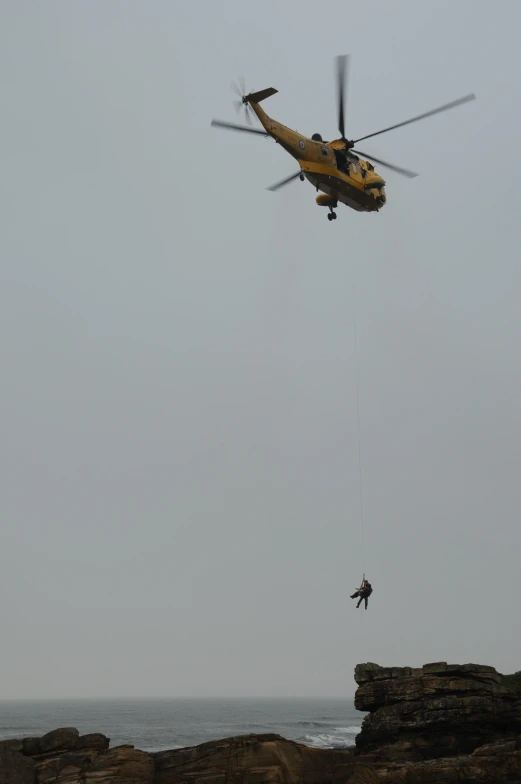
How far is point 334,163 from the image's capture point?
33156mm

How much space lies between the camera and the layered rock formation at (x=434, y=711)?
76.1 feet

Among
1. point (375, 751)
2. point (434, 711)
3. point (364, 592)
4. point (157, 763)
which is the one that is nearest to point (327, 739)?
point (364, 592)

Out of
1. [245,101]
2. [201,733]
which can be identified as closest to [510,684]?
[245,101]

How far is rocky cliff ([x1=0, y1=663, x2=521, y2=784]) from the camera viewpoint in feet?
61.1

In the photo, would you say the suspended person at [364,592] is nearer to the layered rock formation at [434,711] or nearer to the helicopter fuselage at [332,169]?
the layered rock formation at [434,711]

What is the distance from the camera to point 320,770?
19844 mm

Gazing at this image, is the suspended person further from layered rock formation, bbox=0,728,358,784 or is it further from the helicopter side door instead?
the helicopter side door

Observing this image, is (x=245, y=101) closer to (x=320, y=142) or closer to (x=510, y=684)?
(x=320, y=142)

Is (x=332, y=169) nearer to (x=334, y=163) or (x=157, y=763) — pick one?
(x=334, y=163)

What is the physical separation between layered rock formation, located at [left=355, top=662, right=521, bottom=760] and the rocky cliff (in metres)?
0.03

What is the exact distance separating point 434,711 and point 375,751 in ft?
6.59

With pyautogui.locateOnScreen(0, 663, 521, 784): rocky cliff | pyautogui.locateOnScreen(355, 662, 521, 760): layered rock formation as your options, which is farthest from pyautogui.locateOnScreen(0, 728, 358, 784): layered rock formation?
pyautogui.locateOnScreen(355, 662, 521, 760): layered rock formation

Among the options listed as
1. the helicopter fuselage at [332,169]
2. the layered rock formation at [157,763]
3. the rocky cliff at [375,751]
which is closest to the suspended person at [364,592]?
the rocky cliff at [375,751]

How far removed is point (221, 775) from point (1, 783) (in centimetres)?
472
